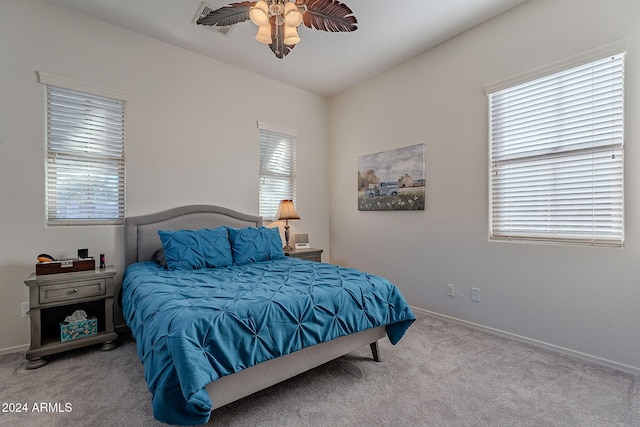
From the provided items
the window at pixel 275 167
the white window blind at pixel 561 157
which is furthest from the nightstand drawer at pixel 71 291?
the white window blind at pixel 561 157

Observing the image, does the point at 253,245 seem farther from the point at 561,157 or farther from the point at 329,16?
the point at 561,157

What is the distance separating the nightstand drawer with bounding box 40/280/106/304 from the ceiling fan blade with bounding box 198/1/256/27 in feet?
7.35

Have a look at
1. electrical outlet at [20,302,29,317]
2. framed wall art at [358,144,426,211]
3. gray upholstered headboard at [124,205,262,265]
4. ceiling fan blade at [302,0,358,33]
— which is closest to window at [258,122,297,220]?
gray upholstered headboard at [124,205,262,265]

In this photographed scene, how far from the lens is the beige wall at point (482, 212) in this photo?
7.52 ft

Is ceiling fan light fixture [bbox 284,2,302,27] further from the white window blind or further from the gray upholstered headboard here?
the gray upholstered headboard

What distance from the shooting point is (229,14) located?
2.19 m

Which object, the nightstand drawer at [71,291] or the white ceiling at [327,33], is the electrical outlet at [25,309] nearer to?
the nightstand drawer at [71,291]

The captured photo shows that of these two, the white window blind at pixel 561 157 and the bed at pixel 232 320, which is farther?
the white window blind at pixel 561 157

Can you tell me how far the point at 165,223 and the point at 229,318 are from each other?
2.14 metres

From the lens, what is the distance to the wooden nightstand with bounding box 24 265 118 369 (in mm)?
2309

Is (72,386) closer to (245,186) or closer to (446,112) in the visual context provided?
(245,186)

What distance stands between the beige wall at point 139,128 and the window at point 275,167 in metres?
0.13

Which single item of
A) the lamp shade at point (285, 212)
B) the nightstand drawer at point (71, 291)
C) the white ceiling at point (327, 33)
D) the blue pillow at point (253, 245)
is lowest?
the nightstand drawer at point (71, 291)

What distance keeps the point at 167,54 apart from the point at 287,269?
9.00ft
